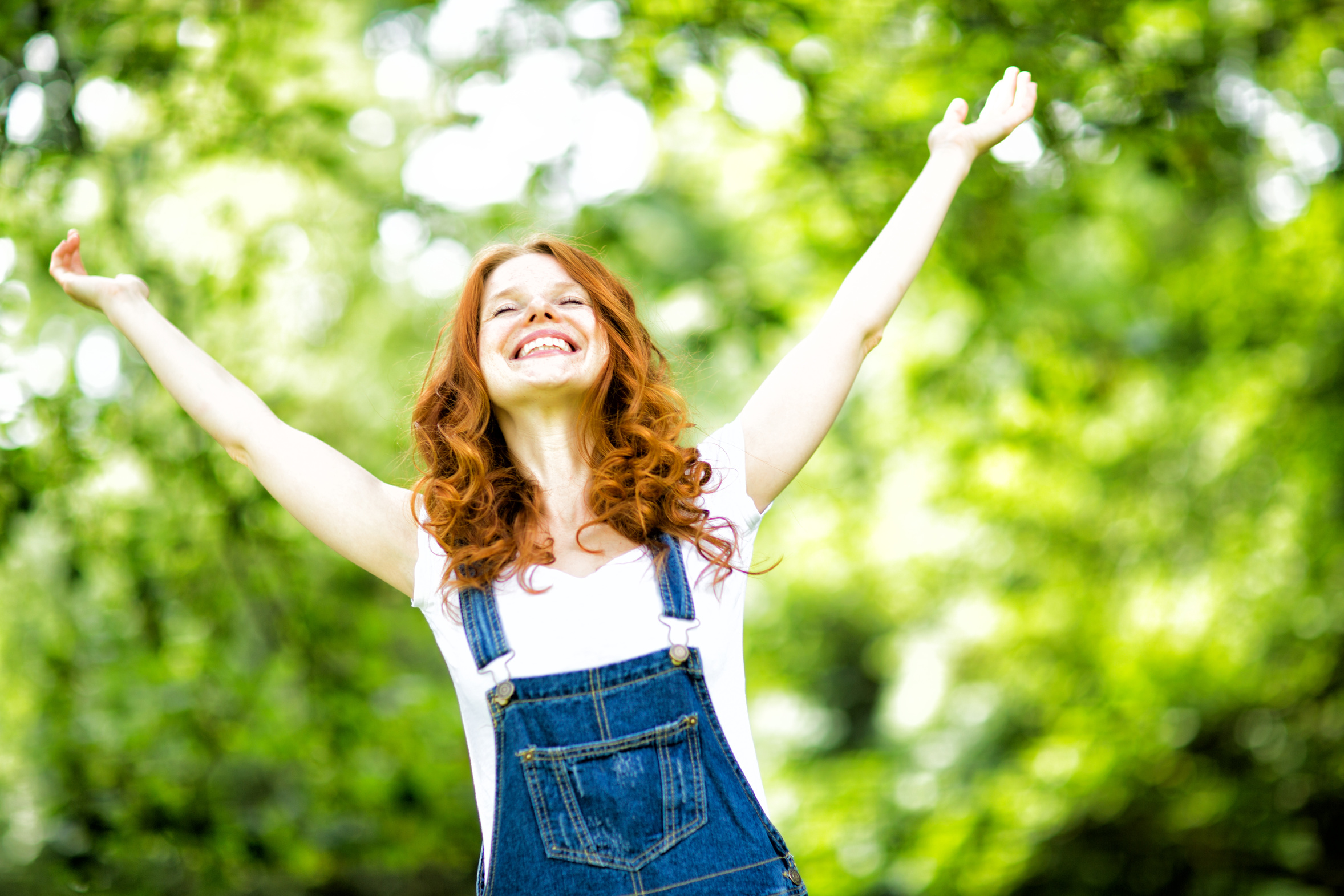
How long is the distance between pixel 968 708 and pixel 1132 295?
3.06 metres

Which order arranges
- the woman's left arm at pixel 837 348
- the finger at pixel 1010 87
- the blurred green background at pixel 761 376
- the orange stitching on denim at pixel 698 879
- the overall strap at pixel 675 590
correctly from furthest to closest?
the blurred green background at pixel 761 376, the finger at pixel 1010 87, the woman's left arm at pixel 837 348, the overall strap at pixel 675 590, the orange stitching on denim at pixel 698 879

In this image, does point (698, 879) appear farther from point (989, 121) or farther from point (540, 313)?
point (989, 121)

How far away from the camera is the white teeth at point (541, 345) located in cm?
171

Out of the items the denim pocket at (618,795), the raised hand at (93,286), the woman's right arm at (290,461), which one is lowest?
the denim pocket at (618,795)

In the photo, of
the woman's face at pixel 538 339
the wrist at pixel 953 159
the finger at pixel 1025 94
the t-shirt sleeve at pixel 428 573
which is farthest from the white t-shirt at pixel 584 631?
the finger at pixel 1025 94

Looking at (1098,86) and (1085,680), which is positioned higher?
(1098,86)

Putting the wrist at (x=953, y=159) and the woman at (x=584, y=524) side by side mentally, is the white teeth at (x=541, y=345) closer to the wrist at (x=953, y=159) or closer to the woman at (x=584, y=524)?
the woman at (x=584, y=524)

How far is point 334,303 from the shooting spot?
6711 millimetres

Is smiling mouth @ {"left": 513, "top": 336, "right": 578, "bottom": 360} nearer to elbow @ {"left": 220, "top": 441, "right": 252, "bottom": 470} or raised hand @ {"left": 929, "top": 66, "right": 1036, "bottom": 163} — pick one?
elbow @ {"left": 220, "top": 441, "right": 252, "bottom": 470}

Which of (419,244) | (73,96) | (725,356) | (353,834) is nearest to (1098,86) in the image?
(725,356)

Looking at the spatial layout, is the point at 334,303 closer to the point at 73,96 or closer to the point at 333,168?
the point at 333,168

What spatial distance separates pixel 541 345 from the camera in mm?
1710

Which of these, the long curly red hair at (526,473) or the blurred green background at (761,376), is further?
the blurred green background at (761,376)

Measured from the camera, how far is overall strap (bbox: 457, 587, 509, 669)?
5.00ft
